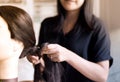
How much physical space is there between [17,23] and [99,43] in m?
0.31

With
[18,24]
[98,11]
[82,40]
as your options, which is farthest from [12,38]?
[98,11]

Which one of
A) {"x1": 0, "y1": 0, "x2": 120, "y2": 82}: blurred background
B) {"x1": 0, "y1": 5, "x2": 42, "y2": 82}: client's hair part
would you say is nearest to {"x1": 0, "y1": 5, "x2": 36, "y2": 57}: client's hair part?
{"x1": 0, "y1": 5, "x2": 42, "y2": 82}: client's hair part

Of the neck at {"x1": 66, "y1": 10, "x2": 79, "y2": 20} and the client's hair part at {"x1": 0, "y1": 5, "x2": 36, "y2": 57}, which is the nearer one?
the client's hair part at {"x1": 0, "y1": 5, "x2": 36, "y2": 57}

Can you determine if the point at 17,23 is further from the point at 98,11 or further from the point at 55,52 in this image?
the point at 98,11

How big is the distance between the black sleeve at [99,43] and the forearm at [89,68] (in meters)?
0.03

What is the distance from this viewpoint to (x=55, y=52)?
69 centimetres

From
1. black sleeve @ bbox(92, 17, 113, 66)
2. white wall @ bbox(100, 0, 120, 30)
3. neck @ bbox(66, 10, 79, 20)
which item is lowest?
white wall @ bbox(100, 0, 120, 30)

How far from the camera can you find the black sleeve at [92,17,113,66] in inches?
31.7

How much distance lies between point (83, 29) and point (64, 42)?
78mm

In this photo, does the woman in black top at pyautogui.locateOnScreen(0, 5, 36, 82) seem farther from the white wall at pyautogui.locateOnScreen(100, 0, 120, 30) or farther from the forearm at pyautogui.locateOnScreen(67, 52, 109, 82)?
the white wall at pyautogui.locateOnScreen(100, 0, 120, 30)

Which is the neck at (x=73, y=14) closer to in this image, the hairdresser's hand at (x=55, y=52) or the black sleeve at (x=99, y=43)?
the black sleeve at (x=99, y=43)

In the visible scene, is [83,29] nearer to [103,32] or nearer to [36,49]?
[103,32]

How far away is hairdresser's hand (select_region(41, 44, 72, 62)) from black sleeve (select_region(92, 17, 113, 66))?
13 centimetres

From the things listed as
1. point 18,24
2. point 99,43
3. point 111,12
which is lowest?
point 111,12
